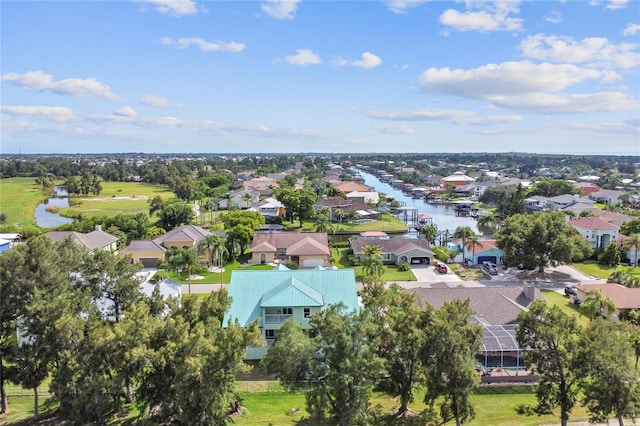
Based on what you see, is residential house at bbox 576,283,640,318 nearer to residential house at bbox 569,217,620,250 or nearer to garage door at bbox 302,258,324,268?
residential house at bbox 569,217,620,250

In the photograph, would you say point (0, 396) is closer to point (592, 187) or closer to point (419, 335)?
point (419, 335)

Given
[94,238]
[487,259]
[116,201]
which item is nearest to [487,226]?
[487,259]

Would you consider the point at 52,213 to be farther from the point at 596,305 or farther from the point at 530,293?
the point at 596,305

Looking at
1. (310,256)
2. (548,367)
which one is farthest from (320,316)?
(310,256)

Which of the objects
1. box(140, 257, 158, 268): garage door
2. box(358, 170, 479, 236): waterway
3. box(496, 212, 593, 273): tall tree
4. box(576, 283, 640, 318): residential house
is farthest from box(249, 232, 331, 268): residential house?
box(576, 283, 640, 318): residential house

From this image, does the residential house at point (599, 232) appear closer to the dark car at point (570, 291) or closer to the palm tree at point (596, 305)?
the dark car at point (570, 291)

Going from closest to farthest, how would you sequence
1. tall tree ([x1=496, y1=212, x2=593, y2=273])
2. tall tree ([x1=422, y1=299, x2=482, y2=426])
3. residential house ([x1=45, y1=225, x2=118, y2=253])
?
tall tree ([x1=422, y1=299, x2=482, y2=426]), tall tree ([x1=496, y1=212, x2=593, y2=273]), residential house ([x1=45, y1=225, x2=118, y2=253])

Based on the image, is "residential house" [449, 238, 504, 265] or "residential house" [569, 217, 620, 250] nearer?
"residential house" [449, 238, 504, 265]

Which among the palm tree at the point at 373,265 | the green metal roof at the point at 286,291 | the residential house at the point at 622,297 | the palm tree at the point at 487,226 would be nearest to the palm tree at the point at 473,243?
the palm tree at the point at 373,265
